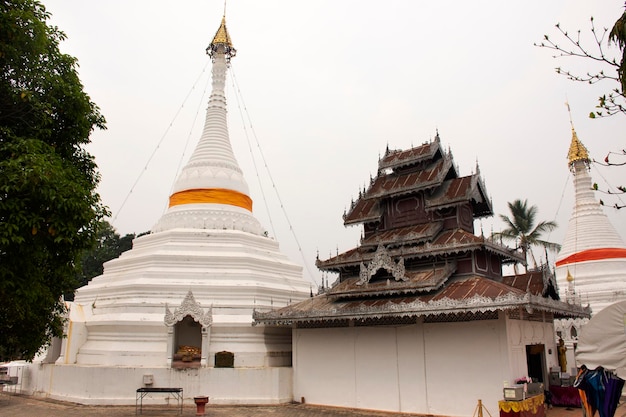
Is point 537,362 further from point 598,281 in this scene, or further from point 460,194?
point 598,281

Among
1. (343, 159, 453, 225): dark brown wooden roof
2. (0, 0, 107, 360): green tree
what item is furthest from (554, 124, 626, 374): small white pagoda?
(0, 0, 107, 360): green tree

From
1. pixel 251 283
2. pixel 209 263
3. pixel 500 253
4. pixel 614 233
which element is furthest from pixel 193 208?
pixel 614 233

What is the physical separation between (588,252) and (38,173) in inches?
1499

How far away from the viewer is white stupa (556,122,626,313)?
111 ft

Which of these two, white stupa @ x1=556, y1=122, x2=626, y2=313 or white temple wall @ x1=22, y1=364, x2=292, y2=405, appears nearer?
white temple wall @ x1=22, y1=364, x2=292, y2=405

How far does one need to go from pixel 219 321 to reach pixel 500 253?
1189 centimetres

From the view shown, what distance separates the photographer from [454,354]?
16.6 m

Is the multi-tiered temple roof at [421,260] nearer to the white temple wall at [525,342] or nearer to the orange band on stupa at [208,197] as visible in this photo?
the white temple wall at [525,342]

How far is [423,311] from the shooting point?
1620 centimetres

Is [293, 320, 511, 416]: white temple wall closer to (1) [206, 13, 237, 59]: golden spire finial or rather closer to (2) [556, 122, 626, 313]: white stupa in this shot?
(2) [556, 122, 626, 313]: white stupa

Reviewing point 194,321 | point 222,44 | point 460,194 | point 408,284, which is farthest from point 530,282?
point 222,44

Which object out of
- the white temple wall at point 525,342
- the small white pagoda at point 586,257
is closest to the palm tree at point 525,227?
the small white pagoda at point 586,257

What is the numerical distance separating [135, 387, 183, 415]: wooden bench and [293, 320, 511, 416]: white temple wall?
14.9 ft

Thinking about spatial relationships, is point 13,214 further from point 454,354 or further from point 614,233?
point 614,233
